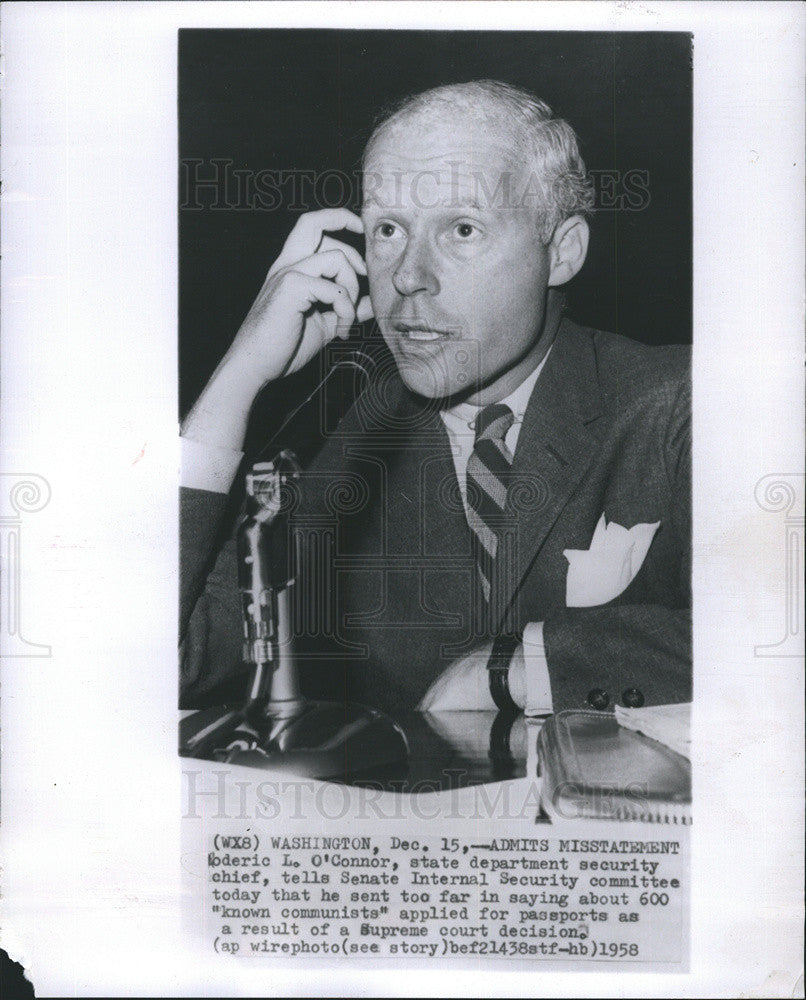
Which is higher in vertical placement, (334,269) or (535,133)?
(535,133)

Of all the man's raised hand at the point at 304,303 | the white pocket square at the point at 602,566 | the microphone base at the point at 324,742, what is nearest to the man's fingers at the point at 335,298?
the man's raised hand at the point at 304,303

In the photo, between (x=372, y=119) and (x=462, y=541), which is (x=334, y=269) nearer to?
(x=372, y=119)

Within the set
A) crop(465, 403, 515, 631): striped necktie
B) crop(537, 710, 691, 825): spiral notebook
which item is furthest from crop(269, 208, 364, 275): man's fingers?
crop(537, 710, 691, 825): spiral notebook

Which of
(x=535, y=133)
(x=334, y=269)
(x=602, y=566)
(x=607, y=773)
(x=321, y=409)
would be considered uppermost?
(x=535, y=133)

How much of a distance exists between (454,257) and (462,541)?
450 millimetres

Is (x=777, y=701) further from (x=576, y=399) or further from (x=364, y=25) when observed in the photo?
(x=364, y=25)

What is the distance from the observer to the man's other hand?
162 cm

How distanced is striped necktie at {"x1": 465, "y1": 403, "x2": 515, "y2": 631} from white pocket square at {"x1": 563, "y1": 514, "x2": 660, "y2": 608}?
12 centimetres

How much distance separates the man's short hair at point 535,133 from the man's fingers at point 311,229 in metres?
0.10

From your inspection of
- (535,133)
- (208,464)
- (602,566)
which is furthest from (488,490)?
(535,133)

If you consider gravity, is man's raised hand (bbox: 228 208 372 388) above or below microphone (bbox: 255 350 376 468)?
above

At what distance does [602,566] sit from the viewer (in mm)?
1617
